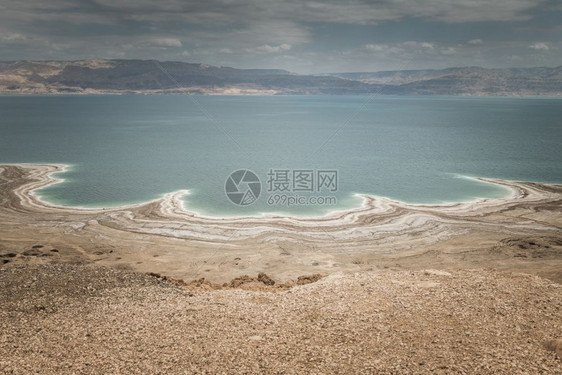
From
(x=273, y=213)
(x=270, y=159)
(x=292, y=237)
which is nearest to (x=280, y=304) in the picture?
(x=292, y=237)

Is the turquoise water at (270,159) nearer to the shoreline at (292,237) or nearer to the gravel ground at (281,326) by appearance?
the shoreline at (292,237)

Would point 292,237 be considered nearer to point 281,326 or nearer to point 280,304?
point 280,304

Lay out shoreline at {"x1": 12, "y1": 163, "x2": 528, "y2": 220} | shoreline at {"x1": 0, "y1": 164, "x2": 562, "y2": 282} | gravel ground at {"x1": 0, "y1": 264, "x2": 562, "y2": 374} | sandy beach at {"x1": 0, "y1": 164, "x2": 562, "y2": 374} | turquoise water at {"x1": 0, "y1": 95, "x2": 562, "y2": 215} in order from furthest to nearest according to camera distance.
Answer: turquoise water at {"x1": 0, "y1": 95, "x2": 562, "y2": 215}, shoreline at {"x1": 12, "y1": 163, "x2": 528, "y2": 220}, shoreline at {"x1": 0, "y1": 164, "x2": 562, "y2": 282}, sandy beach at {"x1": 0, "y1": 164, "x2": 562, "y2": 374}, gravel ground at {"x1": 0, "y1": 264, "x2": 562, "y2": 374}

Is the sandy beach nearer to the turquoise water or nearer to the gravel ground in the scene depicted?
the gravel ground

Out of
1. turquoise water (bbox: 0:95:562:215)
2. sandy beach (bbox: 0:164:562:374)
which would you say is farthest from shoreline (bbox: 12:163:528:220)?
sandy beach (bbox: 0:164:562:374)

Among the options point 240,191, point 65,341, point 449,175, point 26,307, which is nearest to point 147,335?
point 65,341

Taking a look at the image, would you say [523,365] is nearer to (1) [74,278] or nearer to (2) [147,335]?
(2) [147,335]

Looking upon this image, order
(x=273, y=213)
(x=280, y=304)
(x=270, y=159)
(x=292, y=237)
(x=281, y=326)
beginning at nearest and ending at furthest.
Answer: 1. (x=281, y=326)
2. (x=280, y=304)
3. (x=292, y=237)
4. (x=273, y=213)
5. (x=270, y=159)
